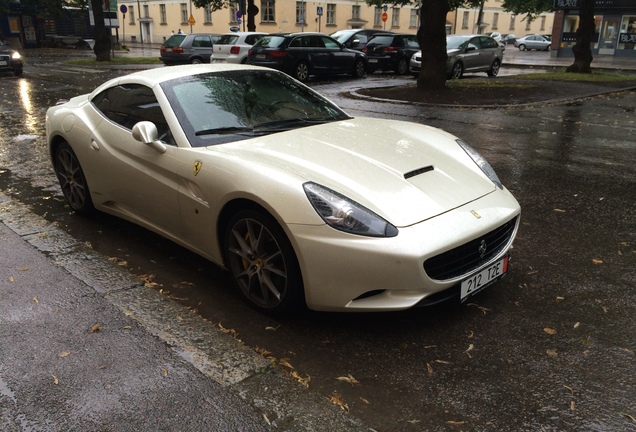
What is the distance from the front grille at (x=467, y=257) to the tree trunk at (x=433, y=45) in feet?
40.6

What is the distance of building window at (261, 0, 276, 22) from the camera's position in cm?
5403

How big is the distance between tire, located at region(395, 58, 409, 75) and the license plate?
69.2 feet

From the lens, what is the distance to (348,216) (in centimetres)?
311

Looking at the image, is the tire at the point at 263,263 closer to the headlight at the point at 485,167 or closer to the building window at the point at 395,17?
the headlight at the point at 485,167

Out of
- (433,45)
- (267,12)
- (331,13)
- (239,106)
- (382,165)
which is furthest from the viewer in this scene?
(331,13)

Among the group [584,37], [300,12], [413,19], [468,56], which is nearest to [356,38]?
[468,56]

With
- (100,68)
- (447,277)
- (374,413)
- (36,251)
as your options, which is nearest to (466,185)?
(447,277)

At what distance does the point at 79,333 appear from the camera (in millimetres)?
3354

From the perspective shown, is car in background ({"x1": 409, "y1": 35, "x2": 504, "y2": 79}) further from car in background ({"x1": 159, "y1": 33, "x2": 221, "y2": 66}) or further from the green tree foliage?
car in background ({"x1": 159, "y1": 33, "x2": 221, "y2": 66})

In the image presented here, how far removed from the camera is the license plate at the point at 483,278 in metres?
3.30

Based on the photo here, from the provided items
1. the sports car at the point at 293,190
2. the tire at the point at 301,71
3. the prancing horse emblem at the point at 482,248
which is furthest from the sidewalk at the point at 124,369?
the tire at the point at 301,71

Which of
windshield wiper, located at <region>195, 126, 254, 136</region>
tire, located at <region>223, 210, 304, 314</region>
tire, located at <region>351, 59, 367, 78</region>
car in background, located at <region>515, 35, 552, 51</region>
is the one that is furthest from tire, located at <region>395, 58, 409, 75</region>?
car in background, located at <region>515, 35, 552, 51</region>

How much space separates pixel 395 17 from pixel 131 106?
64.4m

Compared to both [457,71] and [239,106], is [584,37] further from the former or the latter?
[239,106]
